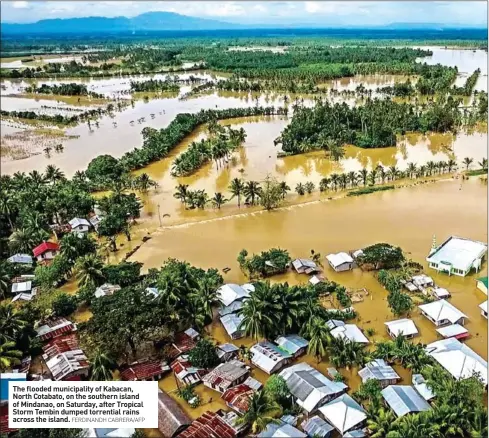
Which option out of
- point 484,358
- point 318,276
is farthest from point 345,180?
point 484,358

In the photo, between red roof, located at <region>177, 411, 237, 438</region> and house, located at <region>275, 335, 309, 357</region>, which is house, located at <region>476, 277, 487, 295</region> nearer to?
house, located at <region>275, 335, 309, 357</region>

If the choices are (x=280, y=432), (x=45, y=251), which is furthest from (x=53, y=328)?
(x=280, y=432)

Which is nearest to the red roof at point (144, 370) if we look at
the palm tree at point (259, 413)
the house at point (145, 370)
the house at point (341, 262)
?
the house at point (145, 370)

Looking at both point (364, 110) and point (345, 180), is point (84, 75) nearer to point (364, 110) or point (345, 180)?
point (364, 110)

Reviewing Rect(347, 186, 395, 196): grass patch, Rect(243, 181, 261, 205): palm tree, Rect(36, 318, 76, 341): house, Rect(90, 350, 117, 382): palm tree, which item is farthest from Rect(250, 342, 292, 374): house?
Rect(347, 186, 395, 196): grass patch

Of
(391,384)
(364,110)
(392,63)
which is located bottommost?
(391,384)

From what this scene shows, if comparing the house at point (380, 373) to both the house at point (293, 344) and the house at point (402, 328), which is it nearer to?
the house at point (402, 328)
